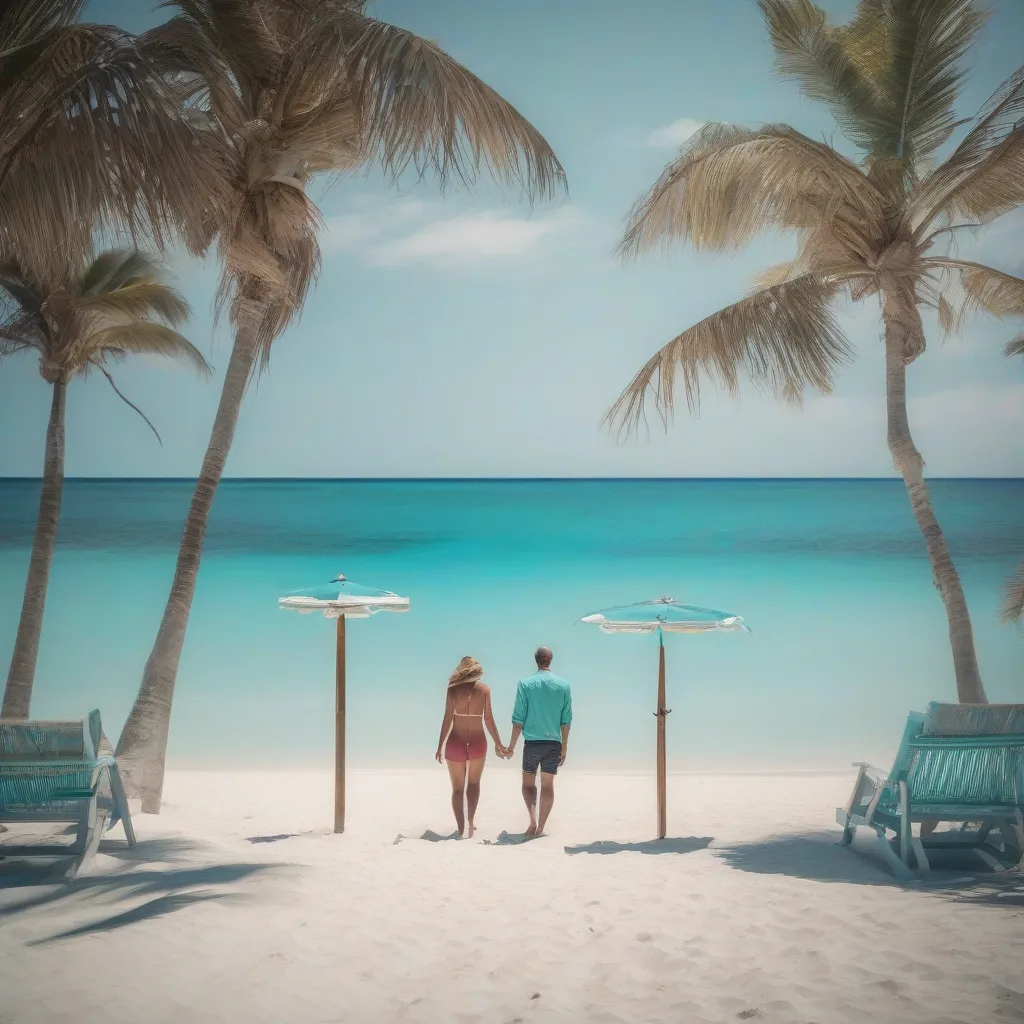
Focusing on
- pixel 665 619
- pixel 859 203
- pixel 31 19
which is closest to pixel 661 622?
pixel 665 619

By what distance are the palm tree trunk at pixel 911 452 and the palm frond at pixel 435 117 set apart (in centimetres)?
339

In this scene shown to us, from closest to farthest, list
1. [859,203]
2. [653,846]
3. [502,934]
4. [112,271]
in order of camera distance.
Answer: [502,934] → [653,846] → [859,203] → [112,271]

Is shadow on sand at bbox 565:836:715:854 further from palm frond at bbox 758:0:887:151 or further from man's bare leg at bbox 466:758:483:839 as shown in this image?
palm frond at bbox 758:0:887:151

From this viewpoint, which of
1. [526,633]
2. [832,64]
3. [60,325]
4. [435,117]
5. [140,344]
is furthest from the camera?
[526,633]

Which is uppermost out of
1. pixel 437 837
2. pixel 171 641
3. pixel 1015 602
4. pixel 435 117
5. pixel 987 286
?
pixel 435 117

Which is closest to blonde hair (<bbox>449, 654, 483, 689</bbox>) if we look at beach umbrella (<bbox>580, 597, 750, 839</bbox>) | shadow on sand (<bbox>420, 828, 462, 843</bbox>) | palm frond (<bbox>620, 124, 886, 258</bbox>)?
beach umbrella (<bbox>580, 597, 750, 839</bbox>)

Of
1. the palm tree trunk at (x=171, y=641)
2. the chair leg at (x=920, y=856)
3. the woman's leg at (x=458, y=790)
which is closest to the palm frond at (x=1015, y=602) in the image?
the chair leg at (x=920, y=856)

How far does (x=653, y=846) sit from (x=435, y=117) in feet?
17.1

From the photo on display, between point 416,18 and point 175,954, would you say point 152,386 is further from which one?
point 175,954

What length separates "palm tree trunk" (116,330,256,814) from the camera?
7461mm

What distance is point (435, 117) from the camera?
6.26 meters

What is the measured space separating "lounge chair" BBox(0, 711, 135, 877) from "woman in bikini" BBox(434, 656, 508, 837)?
2.59m

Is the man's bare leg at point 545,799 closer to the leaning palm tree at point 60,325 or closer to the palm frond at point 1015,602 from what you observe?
the leaning palm tree at point 60,325

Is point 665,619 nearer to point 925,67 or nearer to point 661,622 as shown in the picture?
point 661,622
